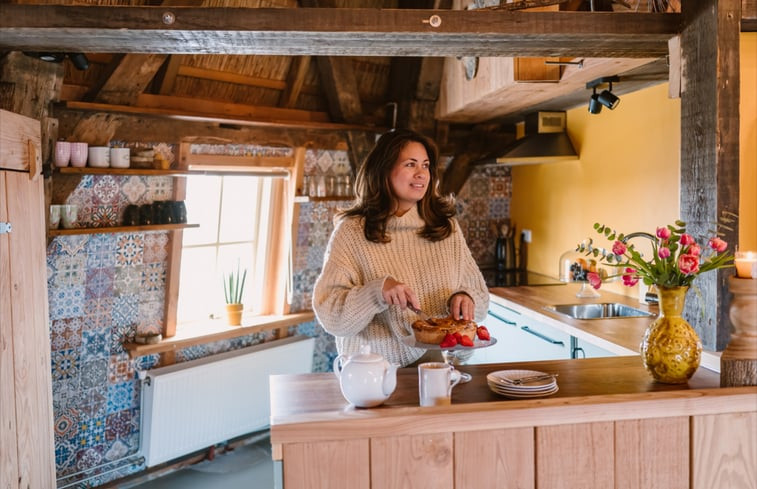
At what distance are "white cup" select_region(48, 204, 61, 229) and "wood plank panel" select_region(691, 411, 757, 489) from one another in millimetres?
3072

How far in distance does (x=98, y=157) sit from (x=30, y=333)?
1.13m

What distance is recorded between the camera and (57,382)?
11.9 feet

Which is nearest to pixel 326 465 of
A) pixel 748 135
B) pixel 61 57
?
pixel 748 135

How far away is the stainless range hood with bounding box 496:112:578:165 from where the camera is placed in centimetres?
442

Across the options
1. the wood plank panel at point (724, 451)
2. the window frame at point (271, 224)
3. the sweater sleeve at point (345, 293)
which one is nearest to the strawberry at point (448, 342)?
the sweater sleeve at point (345, 293)

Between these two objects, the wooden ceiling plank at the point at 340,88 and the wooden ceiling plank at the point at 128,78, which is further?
the wooden ceiling plank at the point at 340,88

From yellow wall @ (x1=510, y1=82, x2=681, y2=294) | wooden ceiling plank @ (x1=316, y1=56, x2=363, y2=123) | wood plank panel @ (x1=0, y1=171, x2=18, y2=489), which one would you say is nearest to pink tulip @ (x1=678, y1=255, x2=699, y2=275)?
yellow wall @ (x1=510, y1=82, x2=681, y2=294)

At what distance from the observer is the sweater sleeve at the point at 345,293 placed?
207 centimetres

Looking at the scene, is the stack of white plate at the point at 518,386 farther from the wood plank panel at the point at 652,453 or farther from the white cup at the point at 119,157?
the white cup at the point at 119,157

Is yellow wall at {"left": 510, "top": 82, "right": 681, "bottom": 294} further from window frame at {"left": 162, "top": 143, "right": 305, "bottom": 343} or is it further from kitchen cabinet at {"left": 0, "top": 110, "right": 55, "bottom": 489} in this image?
kitchen cabinet at {"left": 0, "top": 110, "right": 55, "bottom": 489}

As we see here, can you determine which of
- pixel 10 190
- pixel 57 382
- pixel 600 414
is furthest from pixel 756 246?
pixel 57 382

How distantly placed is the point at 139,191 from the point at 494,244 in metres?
2.89

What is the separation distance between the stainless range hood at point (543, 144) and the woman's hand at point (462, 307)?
2395 mm

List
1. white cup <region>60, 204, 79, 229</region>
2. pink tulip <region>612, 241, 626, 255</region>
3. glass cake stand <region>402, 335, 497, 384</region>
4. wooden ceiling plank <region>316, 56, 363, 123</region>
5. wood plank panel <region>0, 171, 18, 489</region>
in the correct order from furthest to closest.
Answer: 1. wooden ceiling plank <region>316, 56, 363, 123</region>
2. white cup <region>60, 204, 79, 229</region>
3. wood plank panel <region>0, 171, 18, 489</region>
4. glass cake stand <region>402, 335, 497, 384</region>
5. pink tulip <region>612, 241, 626, 255</region>
